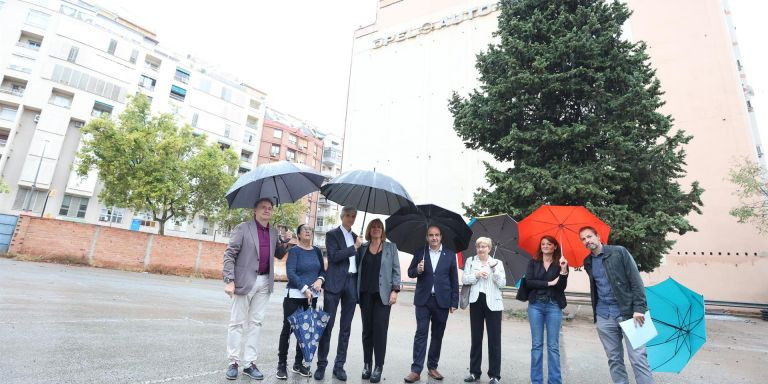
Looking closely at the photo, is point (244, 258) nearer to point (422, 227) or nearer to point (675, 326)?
point (422, 227)

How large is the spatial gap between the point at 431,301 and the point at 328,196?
75.2 inches

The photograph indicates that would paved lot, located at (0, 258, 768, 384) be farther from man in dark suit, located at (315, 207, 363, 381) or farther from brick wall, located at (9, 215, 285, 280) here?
brick wall, located at (9, 215, 285, 280)

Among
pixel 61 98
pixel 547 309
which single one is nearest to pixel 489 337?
pixel 547 309

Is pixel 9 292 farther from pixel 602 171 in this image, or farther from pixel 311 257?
pixel 602 171

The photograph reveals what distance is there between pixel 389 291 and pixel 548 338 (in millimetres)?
1889

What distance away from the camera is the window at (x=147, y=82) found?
1697 inches

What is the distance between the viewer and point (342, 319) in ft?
14.8

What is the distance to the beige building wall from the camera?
63.3ft

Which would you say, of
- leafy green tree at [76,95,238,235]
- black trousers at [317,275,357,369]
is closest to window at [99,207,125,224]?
leafy green tree at [76,95,238,235]

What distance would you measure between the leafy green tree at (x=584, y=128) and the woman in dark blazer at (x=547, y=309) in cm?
659

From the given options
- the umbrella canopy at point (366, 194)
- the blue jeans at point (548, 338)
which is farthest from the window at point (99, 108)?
the blue jeans at point (548, 338)

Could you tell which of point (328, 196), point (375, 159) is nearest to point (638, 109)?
point (328, 196)

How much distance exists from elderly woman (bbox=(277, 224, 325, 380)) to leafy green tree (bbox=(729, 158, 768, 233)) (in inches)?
847

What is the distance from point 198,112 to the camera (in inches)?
1885
